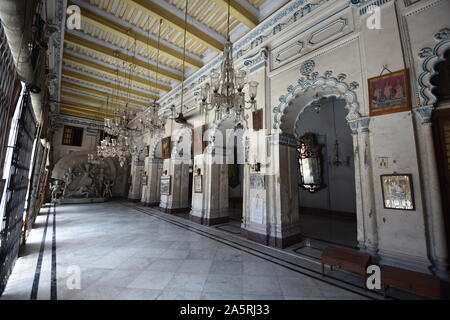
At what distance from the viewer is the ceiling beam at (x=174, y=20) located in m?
4.39

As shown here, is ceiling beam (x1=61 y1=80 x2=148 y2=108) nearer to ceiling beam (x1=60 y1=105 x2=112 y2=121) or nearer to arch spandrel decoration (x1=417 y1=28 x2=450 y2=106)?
ceiling beam (x1=60 y1=105 x2=112 y2=121)

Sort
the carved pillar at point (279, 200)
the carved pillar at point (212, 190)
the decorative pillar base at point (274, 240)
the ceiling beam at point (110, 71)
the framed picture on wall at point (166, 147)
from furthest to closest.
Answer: the framed picture on wall at point (166, 147) → the ceiling beam at point (110, 71) → the carved pillar at point (212, 190) → the carved pillar at point (279, 200) → the decorative pillar base at point (274, 240)

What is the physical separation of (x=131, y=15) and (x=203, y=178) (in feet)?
15.9

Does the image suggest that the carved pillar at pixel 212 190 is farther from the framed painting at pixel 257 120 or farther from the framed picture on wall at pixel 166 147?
the framed picture on wall at pixel 166 147

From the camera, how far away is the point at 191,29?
5.12 m

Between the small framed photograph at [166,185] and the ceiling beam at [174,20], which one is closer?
the ceiling beam at [174,20]

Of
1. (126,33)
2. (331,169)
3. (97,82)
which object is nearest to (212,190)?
(126,33)

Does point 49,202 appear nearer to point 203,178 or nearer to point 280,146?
point 203,178

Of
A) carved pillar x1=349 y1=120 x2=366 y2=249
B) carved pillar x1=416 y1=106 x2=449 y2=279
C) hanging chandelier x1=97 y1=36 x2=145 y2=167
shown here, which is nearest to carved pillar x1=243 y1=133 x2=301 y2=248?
carved pillar x1=349 y1=120 x2=366 y2=249

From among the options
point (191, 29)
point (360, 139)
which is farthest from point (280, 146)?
point (191, 29)

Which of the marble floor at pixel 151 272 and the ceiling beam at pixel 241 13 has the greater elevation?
the ceiling beam at pixel 241 13

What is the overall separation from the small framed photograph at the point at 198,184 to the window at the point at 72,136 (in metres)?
10.7

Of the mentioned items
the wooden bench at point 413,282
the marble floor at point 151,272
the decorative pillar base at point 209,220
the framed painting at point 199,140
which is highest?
the framed painting at point 199,140

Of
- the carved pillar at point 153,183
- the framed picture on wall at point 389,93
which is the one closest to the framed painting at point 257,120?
the framed picture on wall at point 389,93
